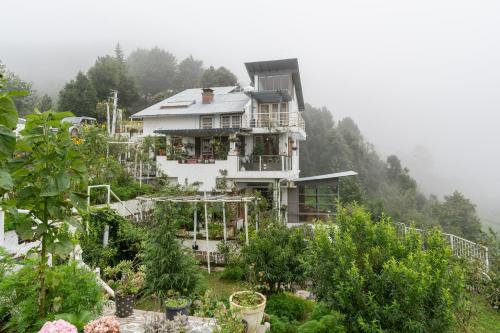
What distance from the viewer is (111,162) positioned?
15.8m

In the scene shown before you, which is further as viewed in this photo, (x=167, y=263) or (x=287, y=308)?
(x=167, y=263)

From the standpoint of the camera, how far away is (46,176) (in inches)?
137

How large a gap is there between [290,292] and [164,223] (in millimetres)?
3942

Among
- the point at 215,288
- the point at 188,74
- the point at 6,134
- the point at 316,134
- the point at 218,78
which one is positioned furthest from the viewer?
the point at 188,74

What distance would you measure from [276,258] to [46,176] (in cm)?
558

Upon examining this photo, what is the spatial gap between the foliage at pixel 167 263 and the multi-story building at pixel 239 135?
9051mm

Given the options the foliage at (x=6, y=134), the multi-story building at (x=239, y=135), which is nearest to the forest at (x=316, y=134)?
the multi-story building at (x=239, y=135)

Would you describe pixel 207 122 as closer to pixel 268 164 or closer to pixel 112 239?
pixel 268 164

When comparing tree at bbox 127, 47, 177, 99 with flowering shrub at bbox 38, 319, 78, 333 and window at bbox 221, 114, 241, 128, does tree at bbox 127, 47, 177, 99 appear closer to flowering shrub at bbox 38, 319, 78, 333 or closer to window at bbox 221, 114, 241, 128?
window at bbox 221, 114, 241, 128

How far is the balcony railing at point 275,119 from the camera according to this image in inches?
712

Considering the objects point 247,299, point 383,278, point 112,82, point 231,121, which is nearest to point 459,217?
point 231,121

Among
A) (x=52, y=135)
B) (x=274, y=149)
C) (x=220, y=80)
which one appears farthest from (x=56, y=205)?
(x=220, y=80)

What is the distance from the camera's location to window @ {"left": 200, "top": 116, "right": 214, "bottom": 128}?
65.9 ft

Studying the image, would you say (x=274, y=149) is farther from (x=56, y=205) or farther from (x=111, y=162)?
(x=56, y=205)
